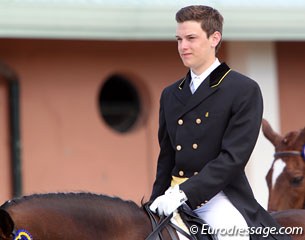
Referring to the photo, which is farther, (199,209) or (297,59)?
(297,59)

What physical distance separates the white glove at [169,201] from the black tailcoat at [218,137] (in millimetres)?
39

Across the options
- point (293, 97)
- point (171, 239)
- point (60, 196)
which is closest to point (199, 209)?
point (171, 239)

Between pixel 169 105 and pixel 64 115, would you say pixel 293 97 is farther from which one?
pixel 169 105

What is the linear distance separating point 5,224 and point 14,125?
6031 millimetres

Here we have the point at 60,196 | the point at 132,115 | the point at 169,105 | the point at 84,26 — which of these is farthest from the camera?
the point at 132,115

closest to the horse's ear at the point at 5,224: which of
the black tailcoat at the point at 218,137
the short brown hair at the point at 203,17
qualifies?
the black tailcoat at the point at 218,137

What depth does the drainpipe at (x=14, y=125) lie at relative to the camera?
378 inches

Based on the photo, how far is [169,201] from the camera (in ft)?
13.1

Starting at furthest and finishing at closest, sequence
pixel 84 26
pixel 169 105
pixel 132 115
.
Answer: pixel 132 115 → pixel 84 26 → pixel 169 105

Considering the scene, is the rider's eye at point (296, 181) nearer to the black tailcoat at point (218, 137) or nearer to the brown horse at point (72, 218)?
the black tailcoat at point (218, 137)

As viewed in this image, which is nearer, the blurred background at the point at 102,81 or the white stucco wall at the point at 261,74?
the blurred background at the point at 102,81

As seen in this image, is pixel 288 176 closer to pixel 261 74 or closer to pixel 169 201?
pixel 169 201

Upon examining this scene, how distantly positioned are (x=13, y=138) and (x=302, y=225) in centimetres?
549

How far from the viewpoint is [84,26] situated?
941 centimetres
